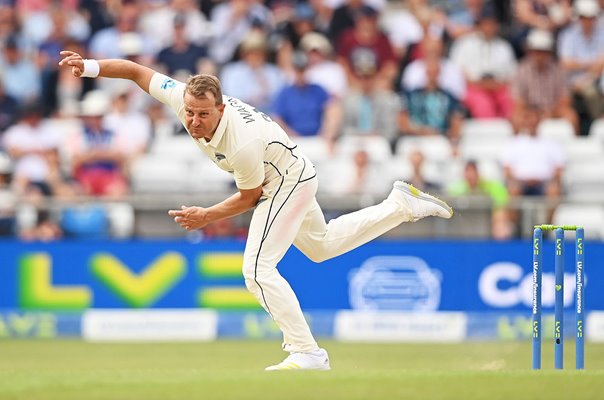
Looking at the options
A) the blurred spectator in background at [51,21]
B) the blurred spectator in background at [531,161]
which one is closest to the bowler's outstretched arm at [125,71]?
the blurred spectator in background at [531,161]

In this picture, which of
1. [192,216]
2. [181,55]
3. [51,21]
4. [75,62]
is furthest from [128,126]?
[192,216]

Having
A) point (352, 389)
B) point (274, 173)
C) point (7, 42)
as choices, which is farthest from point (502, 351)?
point (7, 42)

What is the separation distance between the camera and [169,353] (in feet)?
32.4

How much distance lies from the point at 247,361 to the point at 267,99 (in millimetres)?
4720

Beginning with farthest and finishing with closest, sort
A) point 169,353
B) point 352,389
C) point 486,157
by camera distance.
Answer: point 486,157, point 169,353, point 352,389

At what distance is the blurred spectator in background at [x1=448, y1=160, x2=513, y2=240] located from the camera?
1120cm

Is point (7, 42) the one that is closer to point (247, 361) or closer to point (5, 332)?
point (5, 332)

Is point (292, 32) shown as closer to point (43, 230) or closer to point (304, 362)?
point (43, 230)

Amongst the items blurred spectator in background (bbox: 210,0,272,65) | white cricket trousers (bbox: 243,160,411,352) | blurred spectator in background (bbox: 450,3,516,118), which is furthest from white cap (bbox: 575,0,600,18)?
white cricket trousers (bbox: 243,160,411,352)

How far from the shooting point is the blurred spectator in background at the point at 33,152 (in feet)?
39.9

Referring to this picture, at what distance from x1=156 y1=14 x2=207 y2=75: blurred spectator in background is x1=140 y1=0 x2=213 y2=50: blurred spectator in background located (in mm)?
15

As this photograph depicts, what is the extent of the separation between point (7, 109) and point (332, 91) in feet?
11.4

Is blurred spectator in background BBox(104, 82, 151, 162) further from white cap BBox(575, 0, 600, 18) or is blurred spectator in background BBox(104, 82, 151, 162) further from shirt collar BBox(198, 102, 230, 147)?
shirt collar BBox(198, 102, 230, 147)

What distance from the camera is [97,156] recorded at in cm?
1253
